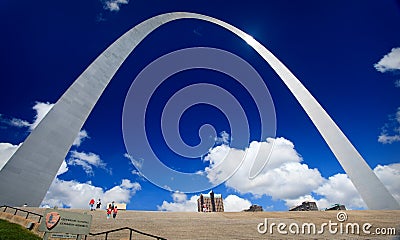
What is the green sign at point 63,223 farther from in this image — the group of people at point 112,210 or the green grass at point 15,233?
the group of people at point 112,210

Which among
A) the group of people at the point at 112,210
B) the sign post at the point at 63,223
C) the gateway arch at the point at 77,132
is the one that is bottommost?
the sign post at the point at 63,223

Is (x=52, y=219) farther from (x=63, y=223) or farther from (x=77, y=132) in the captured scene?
(x=77, y=132)

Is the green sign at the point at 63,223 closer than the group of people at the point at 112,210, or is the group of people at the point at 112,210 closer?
the green sign at the point at 63,223

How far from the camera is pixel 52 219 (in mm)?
5211

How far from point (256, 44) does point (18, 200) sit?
2764 cm

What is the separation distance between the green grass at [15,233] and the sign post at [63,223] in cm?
193

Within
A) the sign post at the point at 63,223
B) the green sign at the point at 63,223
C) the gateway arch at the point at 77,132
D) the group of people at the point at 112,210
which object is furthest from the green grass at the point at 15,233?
the gateway arch at the point at 77,132

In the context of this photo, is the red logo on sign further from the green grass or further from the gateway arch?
the gateway arch

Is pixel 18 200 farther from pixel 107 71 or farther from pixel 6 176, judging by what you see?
pixel 107 71

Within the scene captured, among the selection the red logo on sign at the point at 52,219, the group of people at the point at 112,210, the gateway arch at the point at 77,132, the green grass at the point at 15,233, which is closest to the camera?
the red logo on sign at the point at 52,219

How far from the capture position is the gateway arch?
544 inches

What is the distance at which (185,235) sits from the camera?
830 cm

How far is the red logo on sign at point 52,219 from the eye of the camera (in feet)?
17.0

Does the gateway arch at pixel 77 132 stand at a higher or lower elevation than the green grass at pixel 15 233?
higher
